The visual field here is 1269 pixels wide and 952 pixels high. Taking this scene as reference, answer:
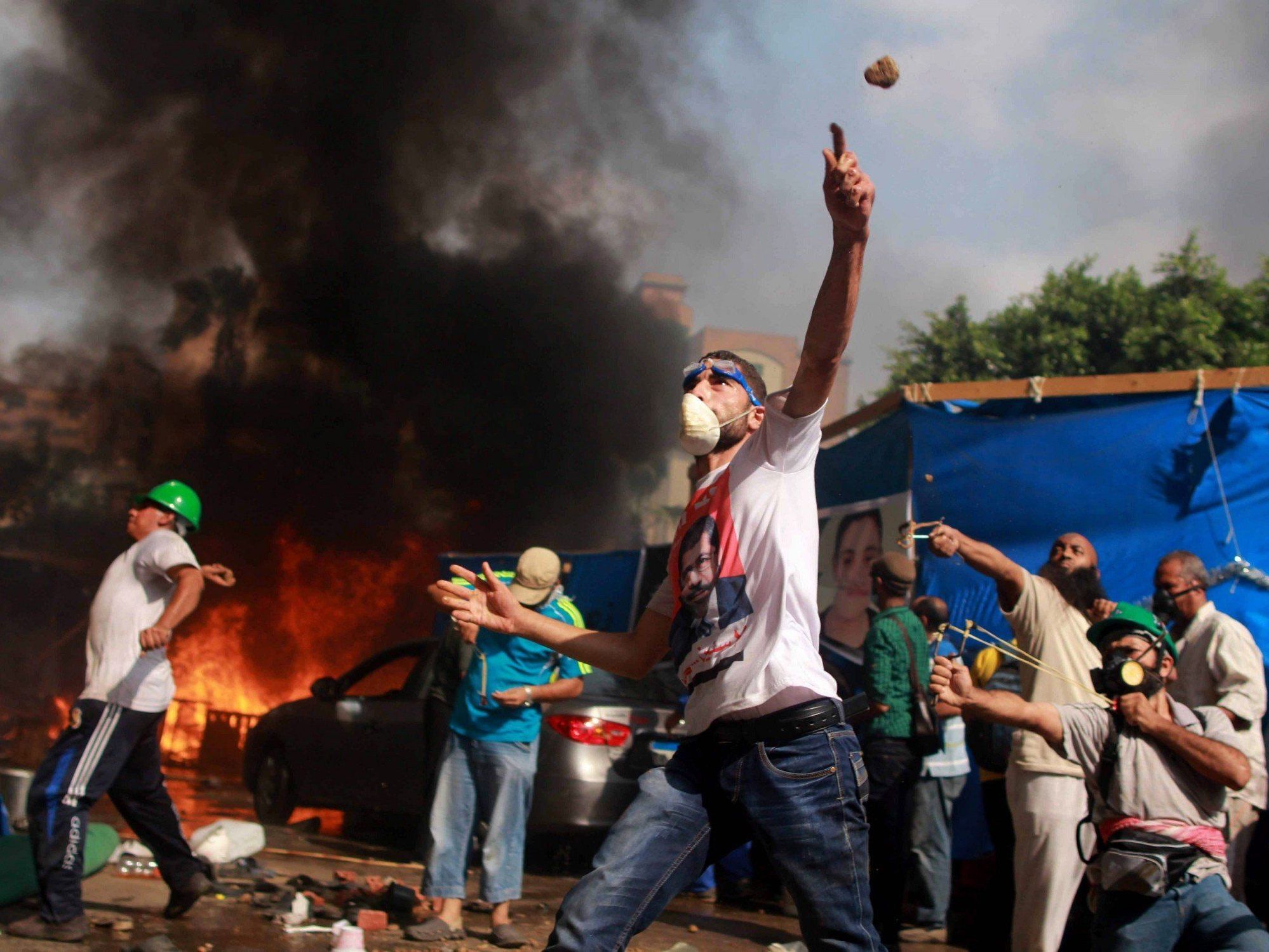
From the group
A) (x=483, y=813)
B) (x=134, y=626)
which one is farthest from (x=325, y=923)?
(x=134, y=626)

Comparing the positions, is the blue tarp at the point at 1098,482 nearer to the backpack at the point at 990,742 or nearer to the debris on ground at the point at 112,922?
the backpack at the point at 990,742

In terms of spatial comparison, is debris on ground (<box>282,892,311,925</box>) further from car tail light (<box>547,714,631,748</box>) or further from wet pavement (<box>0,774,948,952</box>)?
car tail light (<box>547,714,631,748</box>)

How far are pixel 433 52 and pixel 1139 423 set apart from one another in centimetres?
1833

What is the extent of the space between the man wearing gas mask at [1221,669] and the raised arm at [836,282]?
9.88 feet

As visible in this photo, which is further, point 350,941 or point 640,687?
point 640,687

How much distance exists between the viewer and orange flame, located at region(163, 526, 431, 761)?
62.8 ft

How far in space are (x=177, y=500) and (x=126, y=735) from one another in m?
1.13

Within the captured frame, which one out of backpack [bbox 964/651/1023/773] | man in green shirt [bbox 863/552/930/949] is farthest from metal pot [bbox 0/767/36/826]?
backpack [bbox 964/651/1023/773]

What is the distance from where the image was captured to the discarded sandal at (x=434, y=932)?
548 centimetres

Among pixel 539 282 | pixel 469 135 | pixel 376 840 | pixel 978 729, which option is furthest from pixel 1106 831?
pixel 469 135

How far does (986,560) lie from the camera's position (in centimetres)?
482

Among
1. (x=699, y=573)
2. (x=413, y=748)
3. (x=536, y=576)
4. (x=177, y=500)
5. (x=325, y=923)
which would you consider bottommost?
(x=325, y=923)

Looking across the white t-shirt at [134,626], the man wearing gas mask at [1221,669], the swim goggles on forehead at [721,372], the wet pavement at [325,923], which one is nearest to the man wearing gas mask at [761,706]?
the swim goggles on forehead at [721,372]

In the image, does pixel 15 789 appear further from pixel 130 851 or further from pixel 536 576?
pixel 536 576
